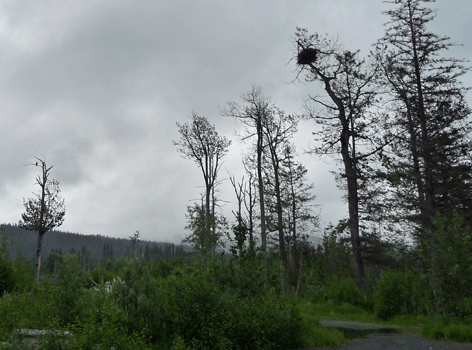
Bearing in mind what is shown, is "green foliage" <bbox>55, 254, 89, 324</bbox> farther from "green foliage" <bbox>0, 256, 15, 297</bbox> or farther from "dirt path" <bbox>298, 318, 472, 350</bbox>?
"green foliage" <bbox>0, 256, 15, 297</bbox>

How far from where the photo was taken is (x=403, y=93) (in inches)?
706

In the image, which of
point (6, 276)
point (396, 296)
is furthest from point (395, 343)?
point (6, 276)

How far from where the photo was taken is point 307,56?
20125mm

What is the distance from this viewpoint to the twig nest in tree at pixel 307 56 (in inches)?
785

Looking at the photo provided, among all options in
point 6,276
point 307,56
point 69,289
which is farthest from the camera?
point 307,56

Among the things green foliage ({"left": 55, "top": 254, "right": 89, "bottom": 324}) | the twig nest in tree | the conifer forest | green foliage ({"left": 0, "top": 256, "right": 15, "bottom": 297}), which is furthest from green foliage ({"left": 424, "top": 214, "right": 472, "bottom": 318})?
green foliage ({"left": 0, "top": 256, "right": 15, "bottom": 297})

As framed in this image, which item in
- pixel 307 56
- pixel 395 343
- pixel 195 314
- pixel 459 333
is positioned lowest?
pixel 395 343

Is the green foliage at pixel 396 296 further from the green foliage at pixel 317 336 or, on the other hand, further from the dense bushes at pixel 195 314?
the dense bushes at pixel 195 314

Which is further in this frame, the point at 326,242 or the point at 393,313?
the point at 326,242

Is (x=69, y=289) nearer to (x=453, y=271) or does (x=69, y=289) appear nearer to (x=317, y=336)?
(x=317, y=336)

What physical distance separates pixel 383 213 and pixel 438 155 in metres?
4.94

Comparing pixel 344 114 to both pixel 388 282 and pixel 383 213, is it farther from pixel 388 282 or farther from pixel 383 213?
pixel 388 282

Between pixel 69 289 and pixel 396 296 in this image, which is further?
pixel 396 296

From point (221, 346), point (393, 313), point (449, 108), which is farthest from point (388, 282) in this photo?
point (221, 346)
